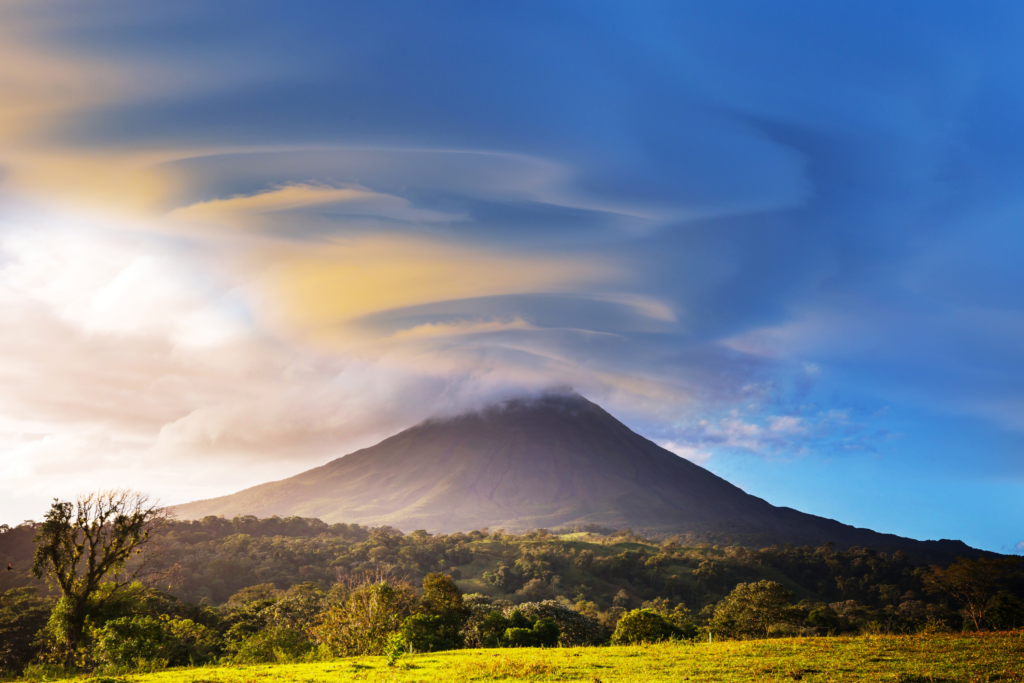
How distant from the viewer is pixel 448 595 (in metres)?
33.9

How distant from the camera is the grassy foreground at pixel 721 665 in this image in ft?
43.4

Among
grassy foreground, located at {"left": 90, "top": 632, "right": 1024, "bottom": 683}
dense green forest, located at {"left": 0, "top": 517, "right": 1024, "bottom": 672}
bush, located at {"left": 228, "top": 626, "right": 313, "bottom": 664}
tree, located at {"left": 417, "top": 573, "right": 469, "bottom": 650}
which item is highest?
grassy foreground, located at {"left": 90, "top": 632, "right": 1024, "bottom": 683}

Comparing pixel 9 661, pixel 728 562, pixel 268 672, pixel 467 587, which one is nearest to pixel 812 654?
pixel 268 672

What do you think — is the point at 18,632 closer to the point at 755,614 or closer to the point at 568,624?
the point at 568,624

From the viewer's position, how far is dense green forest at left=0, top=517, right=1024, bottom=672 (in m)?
28.8

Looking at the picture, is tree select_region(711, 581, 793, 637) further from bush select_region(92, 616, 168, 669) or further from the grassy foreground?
bush select_region(92, 616, 168, 669)

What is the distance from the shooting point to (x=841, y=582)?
89.6m

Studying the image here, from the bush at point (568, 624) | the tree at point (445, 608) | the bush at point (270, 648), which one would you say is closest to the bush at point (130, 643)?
the bush at point (270, 648)

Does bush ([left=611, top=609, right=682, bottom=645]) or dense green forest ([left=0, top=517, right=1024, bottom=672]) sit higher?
bush ([left=611, top=609, right=682, bottom=645])

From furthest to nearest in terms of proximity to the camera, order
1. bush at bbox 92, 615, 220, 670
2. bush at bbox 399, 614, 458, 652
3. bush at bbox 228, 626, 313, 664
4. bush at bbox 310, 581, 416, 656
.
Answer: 1. bush at bbox 310, 581, 416, 656
2. bush at bbox 228, 626, 313, 664
3. bush at bbox 399, 614, 458, 652
4. bush at bbox 92, 615, 220, 670

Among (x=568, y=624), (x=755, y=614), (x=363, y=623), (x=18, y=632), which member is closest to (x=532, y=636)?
(x=363, y=623)

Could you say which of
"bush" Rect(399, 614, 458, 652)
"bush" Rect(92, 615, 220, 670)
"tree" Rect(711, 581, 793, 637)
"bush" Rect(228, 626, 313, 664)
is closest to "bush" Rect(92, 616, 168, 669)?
"bush" Rect(92, 615, 220, 670)

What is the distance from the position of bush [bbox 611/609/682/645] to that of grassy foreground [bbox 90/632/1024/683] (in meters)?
11.1

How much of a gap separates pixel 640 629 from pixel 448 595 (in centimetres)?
1086
